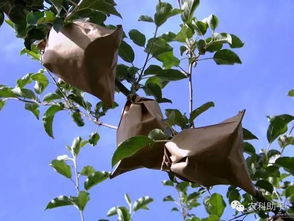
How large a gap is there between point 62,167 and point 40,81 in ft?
1.01

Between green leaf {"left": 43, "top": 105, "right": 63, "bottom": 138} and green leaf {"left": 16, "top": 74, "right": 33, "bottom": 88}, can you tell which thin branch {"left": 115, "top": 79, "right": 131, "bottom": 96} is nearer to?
green leaf {"left": 43, "top": 105, "right": 63, "bottom": 138}

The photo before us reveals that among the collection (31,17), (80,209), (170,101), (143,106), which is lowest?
(80,209)

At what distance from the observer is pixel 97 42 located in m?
0.96

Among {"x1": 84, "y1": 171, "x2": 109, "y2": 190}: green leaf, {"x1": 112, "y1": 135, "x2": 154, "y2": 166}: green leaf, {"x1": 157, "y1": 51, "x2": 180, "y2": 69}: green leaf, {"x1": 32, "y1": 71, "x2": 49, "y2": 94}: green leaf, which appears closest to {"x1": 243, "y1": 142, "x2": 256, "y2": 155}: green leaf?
{"x1": 157, "y1": 51, "x2": 180, "y2": 69}: green leaf

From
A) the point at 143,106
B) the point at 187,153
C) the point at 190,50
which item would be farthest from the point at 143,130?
the point at 190,50

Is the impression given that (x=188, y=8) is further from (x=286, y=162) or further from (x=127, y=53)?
(x=286, y=162)

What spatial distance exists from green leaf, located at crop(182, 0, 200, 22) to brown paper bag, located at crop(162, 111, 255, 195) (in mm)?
505

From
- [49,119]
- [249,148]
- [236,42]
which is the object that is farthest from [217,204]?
[49,119]

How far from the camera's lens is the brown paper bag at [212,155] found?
2.83ft

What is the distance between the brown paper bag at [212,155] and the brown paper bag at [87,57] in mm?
181

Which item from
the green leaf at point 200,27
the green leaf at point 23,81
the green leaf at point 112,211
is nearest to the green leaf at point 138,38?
the green leaf at point 200,27

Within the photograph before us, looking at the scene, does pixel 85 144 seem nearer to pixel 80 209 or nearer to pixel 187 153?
pixel 80 209

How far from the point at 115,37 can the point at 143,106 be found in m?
0.15

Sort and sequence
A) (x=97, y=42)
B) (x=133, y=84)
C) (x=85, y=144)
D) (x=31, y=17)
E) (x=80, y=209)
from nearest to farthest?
1. (x=97, y=42)
2. (x=31, y=17)
3. (x=133, y=84)
4. (x=80, y=209)
5. (x=85, y=144)
